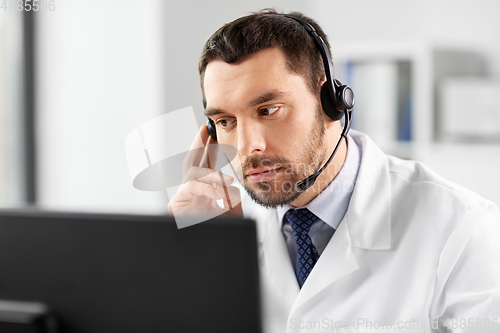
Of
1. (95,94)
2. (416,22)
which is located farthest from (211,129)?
(416,22)

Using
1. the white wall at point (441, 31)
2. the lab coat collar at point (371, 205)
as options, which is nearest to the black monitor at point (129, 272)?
the lab coat collar at point (371, 205)

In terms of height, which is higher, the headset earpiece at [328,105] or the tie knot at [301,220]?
the headset earpiece at [328,105]

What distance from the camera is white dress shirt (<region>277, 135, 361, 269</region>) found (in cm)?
107

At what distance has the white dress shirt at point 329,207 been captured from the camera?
107 cm

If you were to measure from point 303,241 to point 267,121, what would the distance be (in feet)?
0.94

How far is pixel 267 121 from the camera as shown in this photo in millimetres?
976

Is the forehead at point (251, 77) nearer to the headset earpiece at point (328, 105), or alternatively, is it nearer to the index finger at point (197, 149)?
the headset earpiece at point (328, 105)

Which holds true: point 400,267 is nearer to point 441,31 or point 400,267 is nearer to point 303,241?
point 303,241

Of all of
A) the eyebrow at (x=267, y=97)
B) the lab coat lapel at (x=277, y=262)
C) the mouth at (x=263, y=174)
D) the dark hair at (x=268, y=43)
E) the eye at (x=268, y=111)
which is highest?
the dark hair at (x=268, y=43)

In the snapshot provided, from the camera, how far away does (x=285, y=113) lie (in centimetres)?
99

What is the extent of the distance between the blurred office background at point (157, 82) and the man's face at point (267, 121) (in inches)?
46.2

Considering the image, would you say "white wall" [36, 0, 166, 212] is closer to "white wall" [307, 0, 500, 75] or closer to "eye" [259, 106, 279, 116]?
"white wall" [307, 0, 500, 75]

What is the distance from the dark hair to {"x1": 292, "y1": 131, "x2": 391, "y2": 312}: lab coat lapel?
0.82 ft

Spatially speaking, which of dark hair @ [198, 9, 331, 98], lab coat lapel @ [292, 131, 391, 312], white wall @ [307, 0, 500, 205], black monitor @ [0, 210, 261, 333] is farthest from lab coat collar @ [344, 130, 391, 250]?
white wall @ [307, 0, 500, 205]
